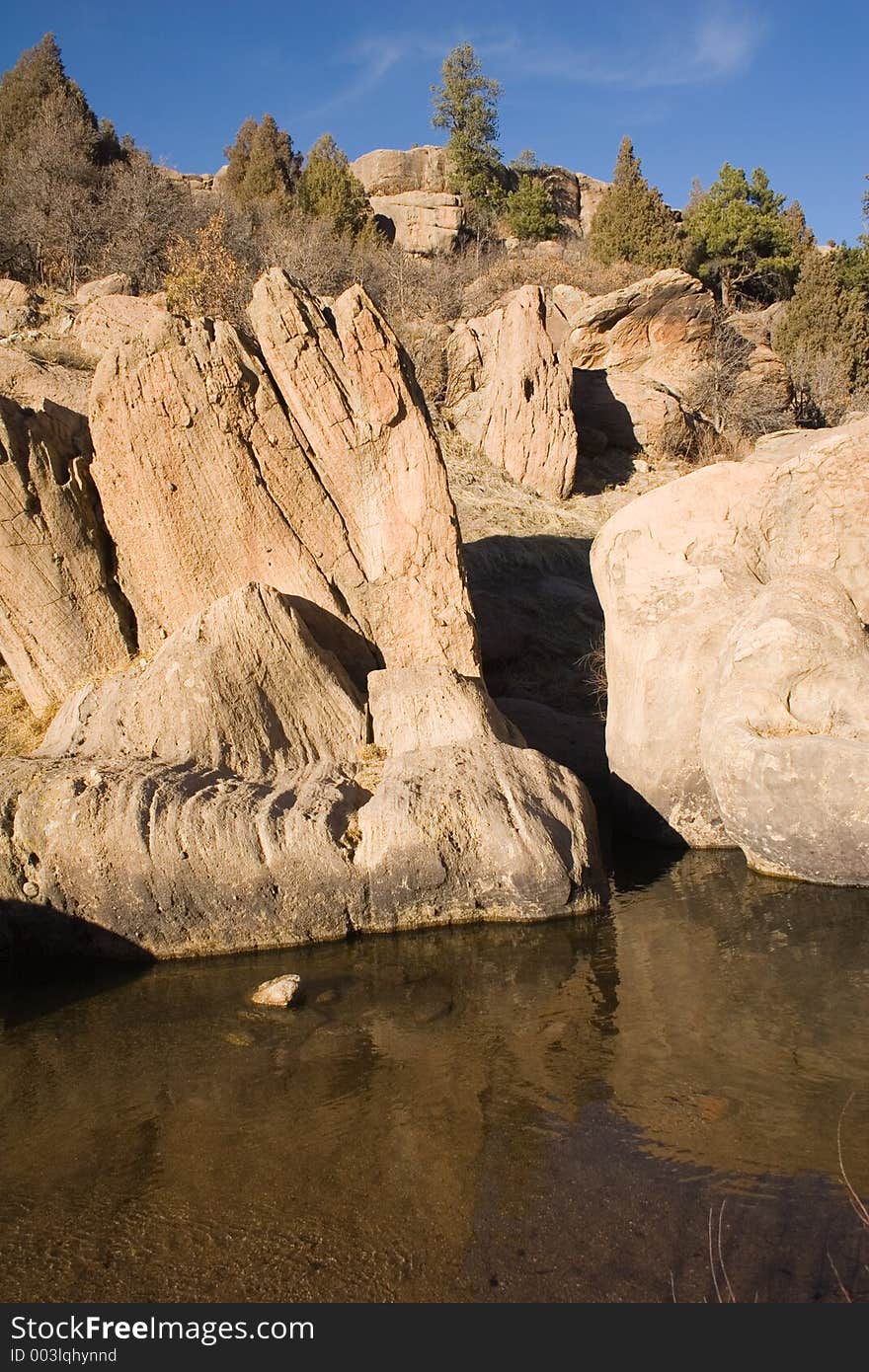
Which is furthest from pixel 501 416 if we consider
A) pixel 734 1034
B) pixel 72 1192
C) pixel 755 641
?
pixel 72 1192

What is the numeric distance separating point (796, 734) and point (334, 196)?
34.2 m

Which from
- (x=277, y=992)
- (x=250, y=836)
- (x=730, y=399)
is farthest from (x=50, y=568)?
(x=730, y=399)

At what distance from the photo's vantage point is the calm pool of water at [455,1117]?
4414 millimetres

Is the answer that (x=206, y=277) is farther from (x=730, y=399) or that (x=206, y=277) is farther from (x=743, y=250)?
(x=743, y=250)

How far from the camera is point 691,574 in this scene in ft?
38.3

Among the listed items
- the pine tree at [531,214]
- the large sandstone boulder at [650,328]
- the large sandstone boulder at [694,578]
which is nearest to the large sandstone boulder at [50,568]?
the large sandstone boulder at [694,578]

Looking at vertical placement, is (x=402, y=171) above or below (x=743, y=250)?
above

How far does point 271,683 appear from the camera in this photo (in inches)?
403

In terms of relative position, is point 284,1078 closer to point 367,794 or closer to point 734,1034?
point 734,1034

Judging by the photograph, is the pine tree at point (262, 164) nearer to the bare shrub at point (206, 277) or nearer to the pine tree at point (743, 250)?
the bare shrub at point (206, 277)

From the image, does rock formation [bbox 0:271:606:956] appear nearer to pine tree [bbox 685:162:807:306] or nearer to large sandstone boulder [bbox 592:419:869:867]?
large sandstone boulder [bbox 592:419:869:867]

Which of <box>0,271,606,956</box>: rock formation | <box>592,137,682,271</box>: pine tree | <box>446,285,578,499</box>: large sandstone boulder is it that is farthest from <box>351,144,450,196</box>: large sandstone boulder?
<box>0,271,606,956</box>: rock formation

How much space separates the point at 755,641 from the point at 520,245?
3356cm

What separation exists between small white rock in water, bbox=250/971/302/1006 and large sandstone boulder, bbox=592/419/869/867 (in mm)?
4830
